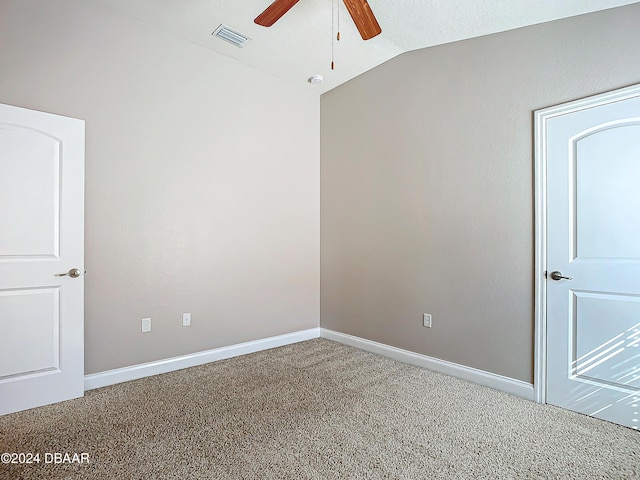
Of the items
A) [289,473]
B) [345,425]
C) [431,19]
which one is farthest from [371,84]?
[289,473]

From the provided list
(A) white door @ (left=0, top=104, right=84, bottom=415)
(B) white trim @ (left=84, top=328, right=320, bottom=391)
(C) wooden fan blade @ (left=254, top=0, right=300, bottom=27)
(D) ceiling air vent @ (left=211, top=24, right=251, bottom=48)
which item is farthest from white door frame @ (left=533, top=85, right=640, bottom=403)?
(A) white door @ (left=0, top=104, right=84, bottom=415)

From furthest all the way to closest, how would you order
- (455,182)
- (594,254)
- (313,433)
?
(455,182)
(594,254)
(313,433)

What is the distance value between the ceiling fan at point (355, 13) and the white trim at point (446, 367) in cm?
275

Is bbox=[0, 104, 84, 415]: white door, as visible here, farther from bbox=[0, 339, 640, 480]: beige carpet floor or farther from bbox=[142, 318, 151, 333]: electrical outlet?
bbox=[142, 318, 151, 333]: electrical outlet

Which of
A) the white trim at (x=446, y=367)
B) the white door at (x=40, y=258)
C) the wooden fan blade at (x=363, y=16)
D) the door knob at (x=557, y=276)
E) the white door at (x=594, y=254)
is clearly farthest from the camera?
the white trim at (x=446, y=367)

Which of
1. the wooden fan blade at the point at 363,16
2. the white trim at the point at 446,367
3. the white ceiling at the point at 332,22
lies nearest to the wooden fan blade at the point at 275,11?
the wooden fan blade at the point at 363,16

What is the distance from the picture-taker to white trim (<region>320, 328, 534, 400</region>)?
2.77 meters

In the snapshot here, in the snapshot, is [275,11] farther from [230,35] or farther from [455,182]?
[455,182]

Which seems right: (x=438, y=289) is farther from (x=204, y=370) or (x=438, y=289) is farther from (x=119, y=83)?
(x=119, y=83)

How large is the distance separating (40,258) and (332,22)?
2.95 meters

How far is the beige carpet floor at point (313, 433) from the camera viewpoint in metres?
1.85

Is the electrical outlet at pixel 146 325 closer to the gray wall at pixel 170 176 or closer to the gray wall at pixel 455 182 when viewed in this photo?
the gray wall at pixel 170 176

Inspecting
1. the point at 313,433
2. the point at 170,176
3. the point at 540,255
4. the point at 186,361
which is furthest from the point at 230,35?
the point at 313,433

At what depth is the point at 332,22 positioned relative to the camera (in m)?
3.08
